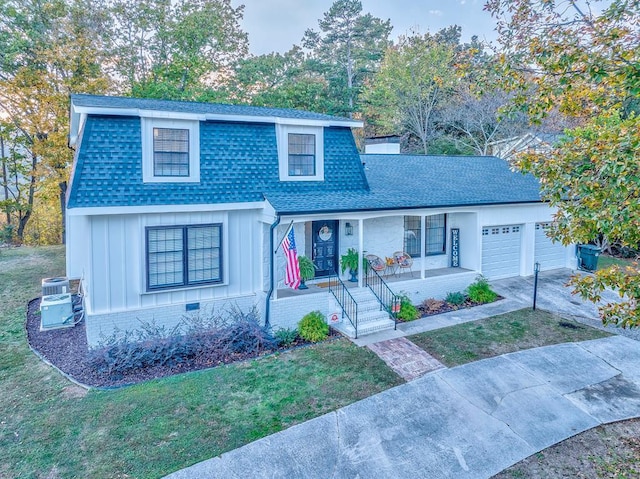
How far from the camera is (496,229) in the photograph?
14.2 m

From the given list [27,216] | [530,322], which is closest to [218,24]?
[27,216]

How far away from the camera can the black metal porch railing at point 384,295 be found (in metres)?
10.8

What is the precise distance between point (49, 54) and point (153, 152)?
50.4 ft

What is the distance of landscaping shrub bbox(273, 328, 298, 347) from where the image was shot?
9.55 m

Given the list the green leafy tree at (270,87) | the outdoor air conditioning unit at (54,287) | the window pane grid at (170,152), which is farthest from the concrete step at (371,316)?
the green leafy tree at (270,87)

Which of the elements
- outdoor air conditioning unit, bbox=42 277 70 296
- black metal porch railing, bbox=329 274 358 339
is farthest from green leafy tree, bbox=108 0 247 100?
black metal porch railing, bbox=329 274 358 339

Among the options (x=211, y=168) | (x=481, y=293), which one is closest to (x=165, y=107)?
(x=211, y=168)

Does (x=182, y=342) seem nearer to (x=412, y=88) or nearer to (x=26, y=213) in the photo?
(x=26, y=213)

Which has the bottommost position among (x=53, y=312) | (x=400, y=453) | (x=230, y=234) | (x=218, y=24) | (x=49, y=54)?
(x=400, y=453)

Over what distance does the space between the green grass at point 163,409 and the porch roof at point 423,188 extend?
11.5 feet

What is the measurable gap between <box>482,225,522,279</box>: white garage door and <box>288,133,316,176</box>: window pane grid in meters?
6.66

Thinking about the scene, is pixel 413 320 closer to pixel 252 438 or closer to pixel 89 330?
pixel 252 438

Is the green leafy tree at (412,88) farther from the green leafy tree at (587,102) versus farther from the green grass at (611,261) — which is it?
the green leafy tree at (587,102)

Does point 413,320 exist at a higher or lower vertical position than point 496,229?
lower
